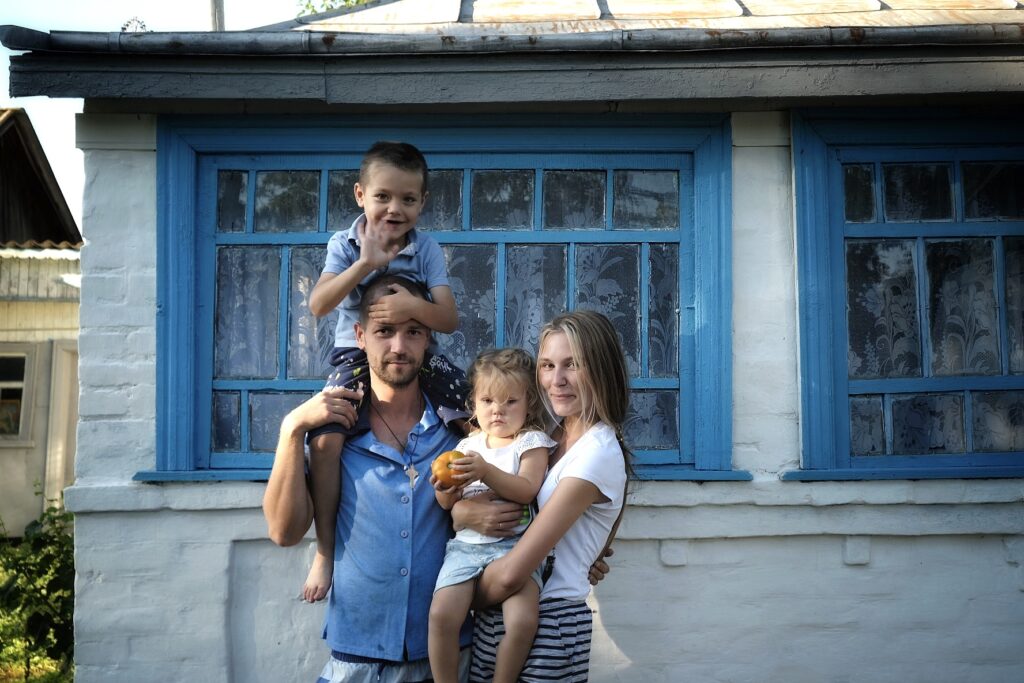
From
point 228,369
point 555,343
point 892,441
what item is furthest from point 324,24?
point 892,441

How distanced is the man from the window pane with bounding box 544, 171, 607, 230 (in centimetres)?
139

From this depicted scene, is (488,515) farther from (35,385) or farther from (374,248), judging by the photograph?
(35,385)

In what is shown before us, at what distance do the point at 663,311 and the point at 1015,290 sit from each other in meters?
1.59

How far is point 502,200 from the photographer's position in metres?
4.14

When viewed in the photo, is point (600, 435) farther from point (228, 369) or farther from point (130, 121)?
point (130, 121)

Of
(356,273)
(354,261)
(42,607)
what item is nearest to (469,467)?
(356,273)

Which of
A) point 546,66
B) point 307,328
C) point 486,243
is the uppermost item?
point 546,66

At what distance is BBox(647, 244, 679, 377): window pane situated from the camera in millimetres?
4102

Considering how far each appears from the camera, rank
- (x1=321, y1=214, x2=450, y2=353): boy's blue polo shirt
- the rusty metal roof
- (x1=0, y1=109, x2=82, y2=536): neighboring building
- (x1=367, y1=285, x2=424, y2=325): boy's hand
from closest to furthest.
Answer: (x1=367, y1=285, x2=424, y2=325): boy's hand < (x1=321, y1=214, x2=450, y2=353): boy's blue polo shirt < the rusty metal roof < (x1=0, y1=109, x2=82, y2=536): neighboring building

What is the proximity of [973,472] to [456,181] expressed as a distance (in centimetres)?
258

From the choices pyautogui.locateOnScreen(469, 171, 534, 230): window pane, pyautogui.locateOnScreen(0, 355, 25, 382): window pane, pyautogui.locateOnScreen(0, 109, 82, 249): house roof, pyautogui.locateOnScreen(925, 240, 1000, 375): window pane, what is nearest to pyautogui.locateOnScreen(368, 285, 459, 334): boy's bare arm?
pyautogui.locateOnScreen(469, 171, 534, 230): window pane

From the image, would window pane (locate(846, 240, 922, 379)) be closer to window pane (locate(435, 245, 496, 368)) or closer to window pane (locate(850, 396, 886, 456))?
window pane (locate(850, 396, 886, 456))

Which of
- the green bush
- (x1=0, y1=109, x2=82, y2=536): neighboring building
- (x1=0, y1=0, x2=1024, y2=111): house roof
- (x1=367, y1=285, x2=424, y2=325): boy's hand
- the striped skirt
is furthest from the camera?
(x1=0, y1=109, x2=82, y2=536): neighboring building

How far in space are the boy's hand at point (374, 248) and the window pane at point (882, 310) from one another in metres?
2.17
